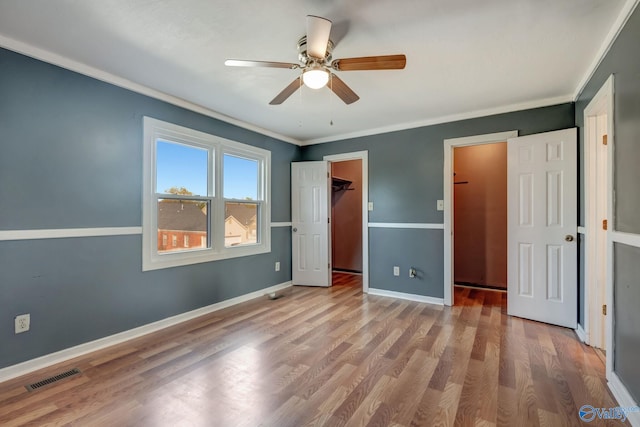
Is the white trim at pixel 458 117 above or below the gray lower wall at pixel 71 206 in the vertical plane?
above

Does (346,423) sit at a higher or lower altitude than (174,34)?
lower

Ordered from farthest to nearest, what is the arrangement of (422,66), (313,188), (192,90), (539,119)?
(313,188) < (539,119) < (192,90) < (422,66)

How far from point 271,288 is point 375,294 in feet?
5.12

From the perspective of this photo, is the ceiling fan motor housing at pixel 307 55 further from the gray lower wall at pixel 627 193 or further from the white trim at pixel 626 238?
the white trim at pixel 626 238

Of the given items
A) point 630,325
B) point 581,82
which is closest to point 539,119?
point 581,82

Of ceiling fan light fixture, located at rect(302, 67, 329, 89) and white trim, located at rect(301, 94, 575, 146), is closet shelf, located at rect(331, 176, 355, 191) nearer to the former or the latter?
white trim, located at rect(301, 94, 575, 146)

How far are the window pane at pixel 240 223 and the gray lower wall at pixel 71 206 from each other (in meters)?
0.85

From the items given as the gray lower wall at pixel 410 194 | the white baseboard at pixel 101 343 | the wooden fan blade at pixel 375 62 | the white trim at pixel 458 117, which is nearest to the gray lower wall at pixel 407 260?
the gray lower wall at pixel 410 194

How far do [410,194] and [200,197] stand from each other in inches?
109

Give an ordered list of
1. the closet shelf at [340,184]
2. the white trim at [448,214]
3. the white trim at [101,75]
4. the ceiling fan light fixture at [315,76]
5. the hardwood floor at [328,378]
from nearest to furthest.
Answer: the hardwood floor at [328,378], the ceiling fan light fixture at [315,76], the white trim at [101,75], the white trim at [448,214], the closet shelf at [340,184]

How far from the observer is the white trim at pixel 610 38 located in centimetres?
172

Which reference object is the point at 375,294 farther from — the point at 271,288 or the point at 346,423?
the point at 346,423

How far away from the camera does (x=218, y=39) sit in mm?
2082

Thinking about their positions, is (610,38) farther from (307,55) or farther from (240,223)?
(240,223)
